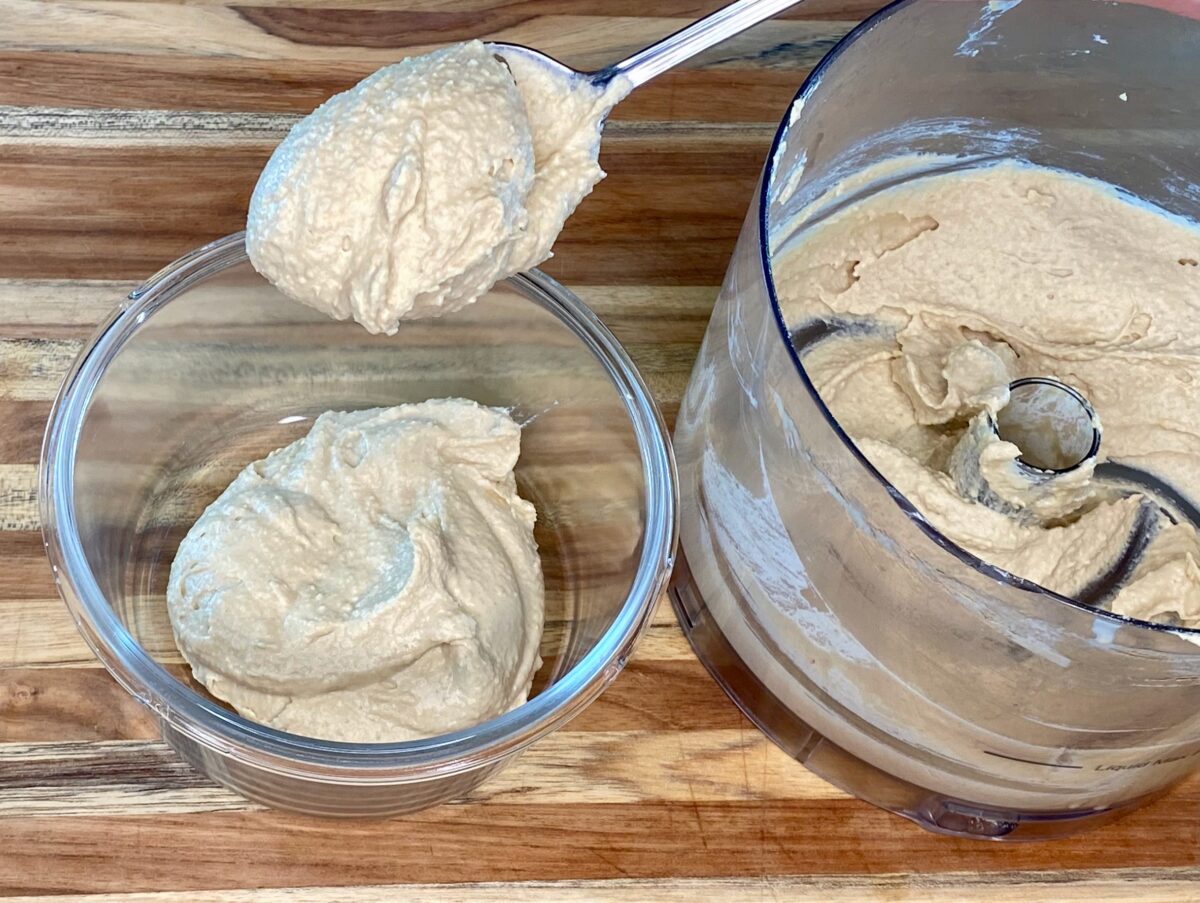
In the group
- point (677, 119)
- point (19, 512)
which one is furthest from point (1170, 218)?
point (19, 512)

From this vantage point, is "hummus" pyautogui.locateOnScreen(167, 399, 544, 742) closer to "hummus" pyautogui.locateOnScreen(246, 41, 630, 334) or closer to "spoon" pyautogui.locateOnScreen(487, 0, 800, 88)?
"hummus" pyautogui.locateOnScreen(246, 41, 630, 334)

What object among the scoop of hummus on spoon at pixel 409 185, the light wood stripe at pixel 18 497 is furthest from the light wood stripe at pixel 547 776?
the scoop of hummus on spoon at pixel 409 185

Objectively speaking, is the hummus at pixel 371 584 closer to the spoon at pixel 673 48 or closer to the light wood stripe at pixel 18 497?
the light wood stripe at pixel 18 497

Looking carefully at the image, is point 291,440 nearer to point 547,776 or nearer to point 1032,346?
point 547,776

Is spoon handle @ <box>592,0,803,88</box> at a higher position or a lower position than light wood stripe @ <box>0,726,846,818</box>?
higher

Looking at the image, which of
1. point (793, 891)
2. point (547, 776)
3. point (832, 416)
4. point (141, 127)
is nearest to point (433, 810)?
point (547, 776)

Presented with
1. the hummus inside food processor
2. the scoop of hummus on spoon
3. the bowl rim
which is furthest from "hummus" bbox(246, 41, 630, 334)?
the hummus inside food processor
